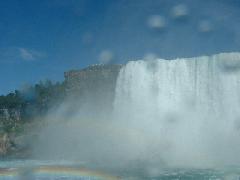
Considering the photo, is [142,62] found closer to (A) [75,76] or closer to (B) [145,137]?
(B) [145,137]

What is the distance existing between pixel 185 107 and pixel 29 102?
34887mm

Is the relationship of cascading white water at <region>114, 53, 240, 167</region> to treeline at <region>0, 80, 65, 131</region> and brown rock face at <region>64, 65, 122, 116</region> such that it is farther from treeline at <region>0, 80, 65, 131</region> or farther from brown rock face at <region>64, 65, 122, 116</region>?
treeline at <region>0, 80, 65, 131</region>

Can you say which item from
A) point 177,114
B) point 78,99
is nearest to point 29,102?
point 78,99

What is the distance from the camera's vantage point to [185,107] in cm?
4081

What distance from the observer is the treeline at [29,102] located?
6606 centimetres

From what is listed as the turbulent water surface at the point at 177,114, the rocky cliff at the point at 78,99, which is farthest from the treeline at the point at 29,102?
the turbulent water surface at the point at 177,114

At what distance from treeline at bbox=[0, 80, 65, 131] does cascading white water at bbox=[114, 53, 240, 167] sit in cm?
2329

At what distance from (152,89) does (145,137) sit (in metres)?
4.30

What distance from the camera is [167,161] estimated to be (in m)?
33.8

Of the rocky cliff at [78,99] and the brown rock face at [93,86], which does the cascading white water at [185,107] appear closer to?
the brown rock face at [93,86]

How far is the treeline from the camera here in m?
66.1

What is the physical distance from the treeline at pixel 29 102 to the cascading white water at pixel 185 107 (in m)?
23.3

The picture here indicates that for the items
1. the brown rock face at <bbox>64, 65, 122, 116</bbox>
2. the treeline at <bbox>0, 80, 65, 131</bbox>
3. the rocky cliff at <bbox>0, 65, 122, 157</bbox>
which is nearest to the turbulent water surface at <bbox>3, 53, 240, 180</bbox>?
the brown rock face at <bbox>64, 65, 122, 116</bbox>

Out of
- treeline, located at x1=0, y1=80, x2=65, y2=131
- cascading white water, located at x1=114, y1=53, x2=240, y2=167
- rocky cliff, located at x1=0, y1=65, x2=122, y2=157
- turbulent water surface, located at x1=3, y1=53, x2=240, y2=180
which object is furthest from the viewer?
treeline, located at x1=0, y1=80, x2=65, y2=131
